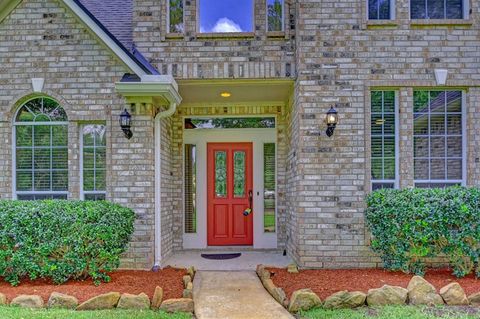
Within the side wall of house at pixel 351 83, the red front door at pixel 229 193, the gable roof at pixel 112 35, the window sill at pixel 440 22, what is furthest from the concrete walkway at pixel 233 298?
the window sill at pixel 440 22

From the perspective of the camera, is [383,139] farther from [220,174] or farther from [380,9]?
[220,174]

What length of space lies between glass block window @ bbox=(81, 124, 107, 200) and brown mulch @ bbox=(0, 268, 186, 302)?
1.45 metres

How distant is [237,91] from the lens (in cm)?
707

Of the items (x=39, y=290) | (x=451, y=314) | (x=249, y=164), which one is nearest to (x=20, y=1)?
(x=39, y=290)

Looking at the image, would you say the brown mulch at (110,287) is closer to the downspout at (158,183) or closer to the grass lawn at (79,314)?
the grass lawn at (79,314)

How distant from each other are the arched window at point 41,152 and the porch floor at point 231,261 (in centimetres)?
230

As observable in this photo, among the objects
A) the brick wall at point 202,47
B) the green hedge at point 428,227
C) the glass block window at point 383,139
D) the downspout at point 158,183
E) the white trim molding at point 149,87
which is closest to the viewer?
the green hedge at point 428,227

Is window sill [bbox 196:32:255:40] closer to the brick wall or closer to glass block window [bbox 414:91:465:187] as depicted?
the brick wall

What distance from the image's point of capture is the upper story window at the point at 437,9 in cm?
612

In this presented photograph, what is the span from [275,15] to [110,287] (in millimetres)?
4956

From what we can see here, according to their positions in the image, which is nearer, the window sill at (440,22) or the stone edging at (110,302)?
the stone edging at (110,302)

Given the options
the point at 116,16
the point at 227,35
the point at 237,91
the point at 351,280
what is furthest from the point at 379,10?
the point at 116,16

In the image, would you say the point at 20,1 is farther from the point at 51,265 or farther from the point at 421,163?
the point at 421,163

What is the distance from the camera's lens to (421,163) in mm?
6117
